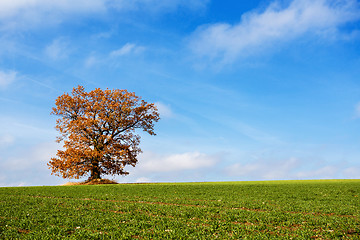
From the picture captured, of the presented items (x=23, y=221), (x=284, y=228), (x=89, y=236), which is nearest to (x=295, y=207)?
(x=284, y=228)

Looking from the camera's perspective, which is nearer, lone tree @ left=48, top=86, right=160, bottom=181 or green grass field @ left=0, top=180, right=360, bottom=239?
green grass field @ left=0, top=180, right=360, bottom=239

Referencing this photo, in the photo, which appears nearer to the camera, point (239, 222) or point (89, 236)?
point (89, 236)

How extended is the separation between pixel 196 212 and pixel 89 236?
6.65m

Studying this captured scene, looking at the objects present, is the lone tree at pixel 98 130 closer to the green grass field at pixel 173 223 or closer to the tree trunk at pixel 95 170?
the tree trunk at pixel 95 170

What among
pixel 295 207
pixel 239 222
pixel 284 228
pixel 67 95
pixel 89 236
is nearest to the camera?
pixel 89 236

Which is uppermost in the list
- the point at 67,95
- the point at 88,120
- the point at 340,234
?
the point at 67,95

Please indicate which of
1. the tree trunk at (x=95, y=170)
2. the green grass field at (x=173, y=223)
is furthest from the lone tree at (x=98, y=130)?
the green grass field at (x=173, y=223)

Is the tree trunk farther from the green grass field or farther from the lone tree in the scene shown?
the green grass field

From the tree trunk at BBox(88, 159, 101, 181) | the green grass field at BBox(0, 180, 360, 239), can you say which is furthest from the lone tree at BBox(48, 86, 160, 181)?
the green grass field at BBox(0, 180, 360, 239)

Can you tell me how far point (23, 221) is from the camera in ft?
49.9

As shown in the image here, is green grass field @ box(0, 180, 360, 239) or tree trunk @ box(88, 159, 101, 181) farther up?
tree trunk @ box(88, 159, 101, 181)

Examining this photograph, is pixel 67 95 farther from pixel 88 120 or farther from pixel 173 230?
pixel 173 230

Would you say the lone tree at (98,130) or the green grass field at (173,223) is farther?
the lone tree at (98,130)

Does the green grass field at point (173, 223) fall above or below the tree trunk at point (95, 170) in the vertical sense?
below
